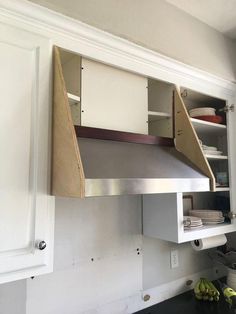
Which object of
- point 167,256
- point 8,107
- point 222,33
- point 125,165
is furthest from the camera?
point 222,33

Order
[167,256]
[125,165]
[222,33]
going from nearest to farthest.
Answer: [125,165], [167,256], [222,33]

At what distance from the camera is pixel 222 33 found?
A: 5.56 feet

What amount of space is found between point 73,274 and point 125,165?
0.60 metres

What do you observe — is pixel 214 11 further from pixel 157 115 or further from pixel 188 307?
pixel 188 307

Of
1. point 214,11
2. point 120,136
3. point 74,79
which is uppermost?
point 214,11

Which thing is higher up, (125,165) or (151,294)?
(125,165)

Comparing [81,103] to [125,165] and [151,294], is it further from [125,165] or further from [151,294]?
[151,294]

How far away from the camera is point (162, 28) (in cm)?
132

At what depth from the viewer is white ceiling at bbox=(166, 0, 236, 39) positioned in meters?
1.40

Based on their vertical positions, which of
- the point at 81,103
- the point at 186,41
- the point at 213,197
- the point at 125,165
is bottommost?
the point at 213,197

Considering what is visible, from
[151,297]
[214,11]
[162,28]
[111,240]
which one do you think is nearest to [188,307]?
[151,297]

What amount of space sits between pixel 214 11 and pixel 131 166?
112cm

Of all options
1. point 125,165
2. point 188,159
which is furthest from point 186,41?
point 125,165

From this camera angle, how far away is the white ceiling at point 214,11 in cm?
140
